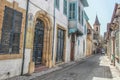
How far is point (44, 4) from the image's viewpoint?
11.8 meters

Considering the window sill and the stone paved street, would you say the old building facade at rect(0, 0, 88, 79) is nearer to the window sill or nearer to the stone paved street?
the window sill

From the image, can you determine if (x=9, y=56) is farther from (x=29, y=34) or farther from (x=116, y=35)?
(x=116, y=35)

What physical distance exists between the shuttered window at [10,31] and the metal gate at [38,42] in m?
2.93

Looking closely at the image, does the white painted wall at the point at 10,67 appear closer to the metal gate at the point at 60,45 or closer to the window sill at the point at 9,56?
the window sill at the point at 9,56

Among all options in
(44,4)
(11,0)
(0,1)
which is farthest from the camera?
(44,4)

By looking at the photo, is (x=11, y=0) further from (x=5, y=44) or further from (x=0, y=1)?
(x=5, y=44)

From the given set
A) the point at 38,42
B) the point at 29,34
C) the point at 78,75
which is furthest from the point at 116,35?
the point at 29,34

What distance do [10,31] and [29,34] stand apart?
186 cm

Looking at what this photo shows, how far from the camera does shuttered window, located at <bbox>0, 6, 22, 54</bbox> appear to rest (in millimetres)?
7641

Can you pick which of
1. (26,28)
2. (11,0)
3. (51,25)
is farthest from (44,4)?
(11,0)

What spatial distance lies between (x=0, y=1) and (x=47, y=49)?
6.20 m

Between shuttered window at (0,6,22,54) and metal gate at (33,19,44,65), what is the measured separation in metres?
2.93

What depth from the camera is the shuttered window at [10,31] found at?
7.64 m

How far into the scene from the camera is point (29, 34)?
32.3 ft
